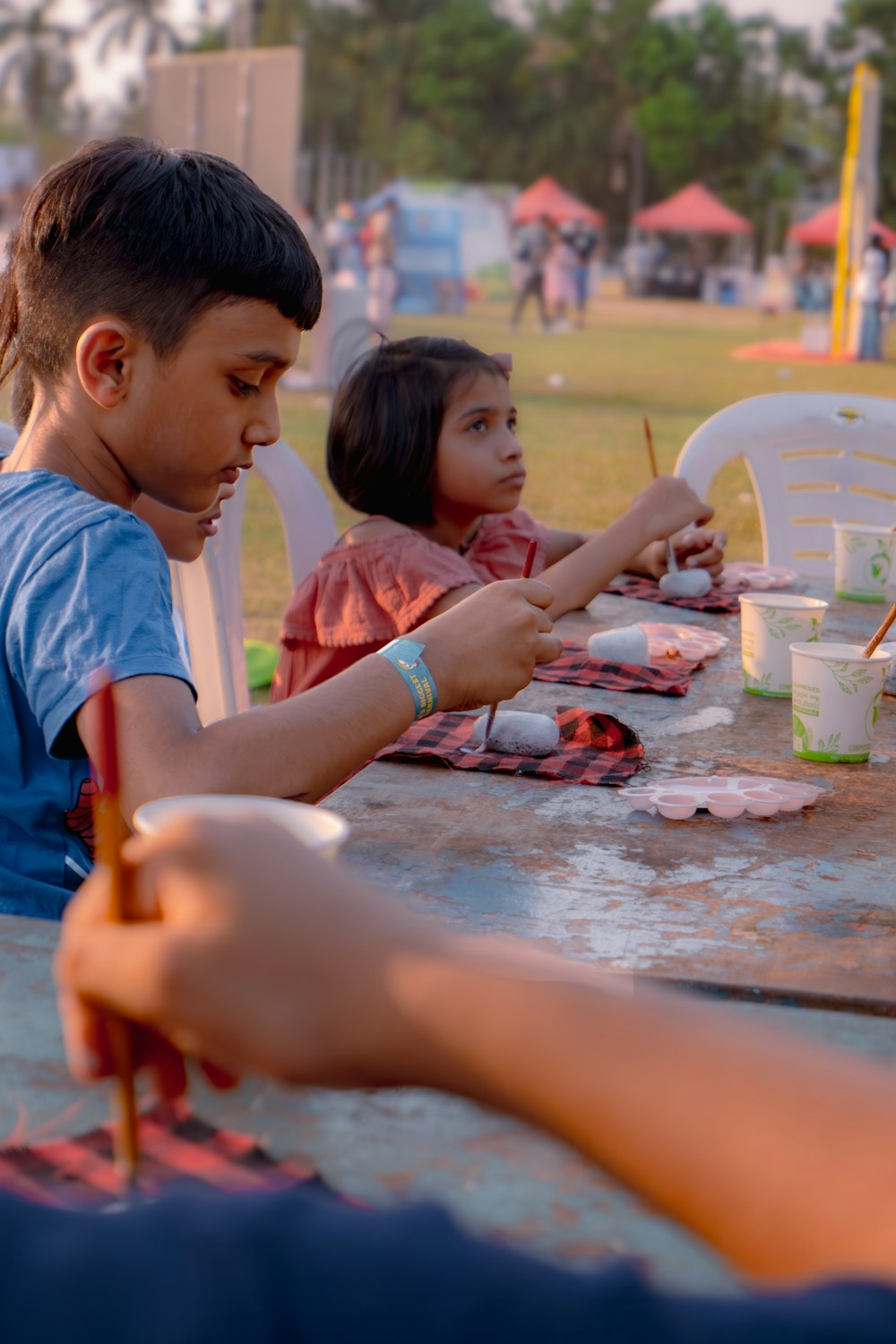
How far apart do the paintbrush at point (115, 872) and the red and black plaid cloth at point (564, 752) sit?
1.07 metres

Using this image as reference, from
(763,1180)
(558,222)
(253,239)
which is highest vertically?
(558,222)

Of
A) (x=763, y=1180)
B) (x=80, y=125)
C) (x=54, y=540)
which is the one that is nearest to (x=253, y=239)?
(x=54, y=540)

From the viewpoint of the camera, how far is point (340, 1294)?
16.8 inches

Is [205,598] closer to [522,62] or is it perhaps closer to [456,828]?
[456,828]

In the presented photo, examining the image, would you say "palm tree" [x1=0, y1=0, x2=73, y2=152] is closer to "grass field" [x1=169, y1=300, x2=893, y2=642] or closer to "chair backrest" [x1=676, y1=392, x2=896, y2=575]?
"grass field" [x1=169, y1=300, x2=893, y2=642]

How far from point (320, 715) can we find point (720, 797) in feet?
1.59

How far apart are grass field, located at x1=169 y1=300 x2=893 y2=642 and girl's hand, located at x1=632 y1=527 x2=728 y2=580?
2912mm

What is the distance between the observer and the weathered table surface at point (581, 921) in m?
0.84

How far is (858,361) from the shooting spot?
61.1 ft

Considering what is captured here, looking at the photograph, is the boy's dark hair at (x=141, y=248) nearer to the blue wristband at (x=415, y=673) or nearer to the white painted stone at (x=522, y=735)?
the blue wristband at (x=415, y=673)

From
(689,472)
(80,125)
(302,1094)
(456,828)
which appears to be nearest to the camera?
(302,1094)

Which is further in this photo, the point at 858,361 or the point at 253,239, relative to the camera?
the point at 858,361

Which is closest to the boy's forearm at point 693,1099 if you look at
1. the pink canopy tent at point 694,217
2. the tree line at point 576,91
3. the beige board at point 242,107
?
the beige board at point 242,107

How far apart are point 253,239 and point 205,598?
1346mm
